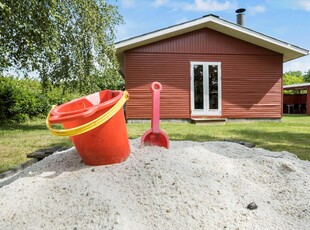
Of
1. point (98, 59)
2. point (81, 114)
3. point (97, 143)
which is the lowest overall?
point (97, 143)

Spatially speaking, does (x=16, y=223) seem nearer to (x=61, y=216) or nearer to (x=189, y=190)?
(x=61, y=216)

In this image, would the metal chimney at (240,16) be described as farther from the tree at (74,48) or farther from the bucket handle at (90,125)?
the bucket handle at (90,125)

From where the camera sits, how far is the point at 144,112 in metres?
12.5

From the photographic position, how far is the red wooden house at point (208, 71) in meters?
12.4

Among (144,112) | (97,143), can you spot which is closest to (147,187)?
(97,143)

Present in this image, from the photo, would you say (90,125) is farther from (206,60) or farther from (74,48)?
(206,60)

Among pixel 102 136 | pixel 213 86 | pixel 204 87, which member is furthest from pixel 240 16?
pixel 102 136

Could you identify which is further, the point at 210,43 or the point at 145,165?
the point at 210,43

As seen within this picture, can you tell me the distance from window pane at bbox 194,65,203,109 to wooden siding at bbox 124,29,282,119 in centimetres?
31

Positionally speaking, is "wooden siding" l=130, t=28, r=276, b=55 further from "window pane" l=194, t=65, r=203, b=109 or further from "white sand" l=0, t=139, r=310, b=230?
"white sand" l=0, t=139, r=310, b=230

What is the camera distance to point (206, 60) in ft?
41.9

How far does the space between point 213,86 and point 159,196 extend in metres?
11.1

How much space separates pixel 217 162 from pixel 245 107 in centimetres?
1105

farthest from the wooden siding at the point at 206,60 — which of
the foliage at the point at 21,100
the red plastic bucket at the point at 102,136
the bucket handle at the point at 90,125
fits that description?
the bucket handle at the point at 90,125
